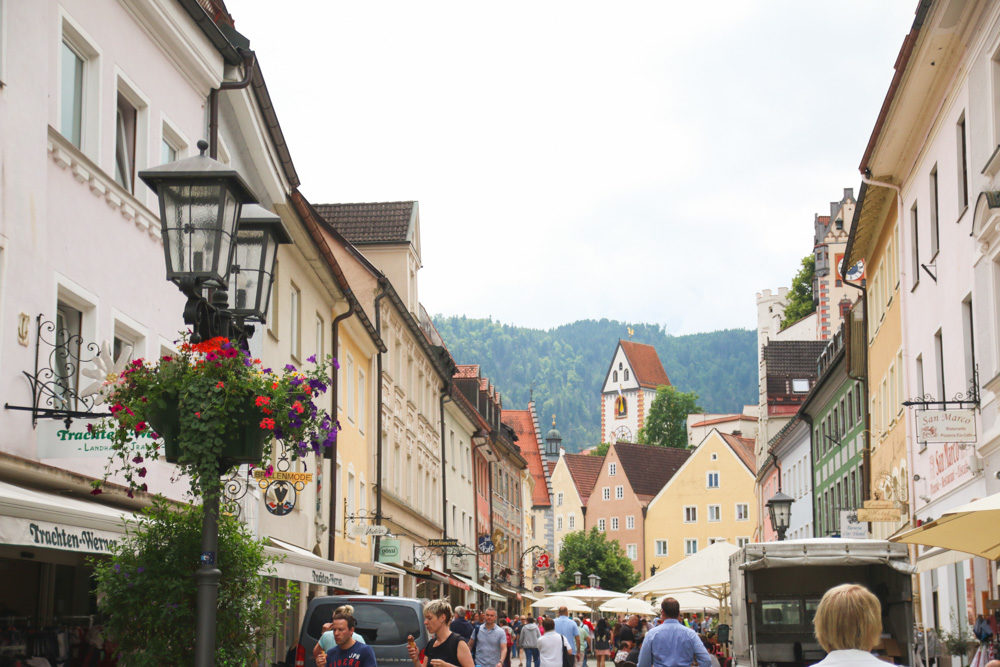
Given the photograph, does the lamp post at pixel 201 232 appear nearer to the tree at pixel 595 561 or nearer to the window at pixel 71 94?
the window at pixel 71 94

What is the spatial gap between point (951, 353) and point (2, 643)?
48.9 feet

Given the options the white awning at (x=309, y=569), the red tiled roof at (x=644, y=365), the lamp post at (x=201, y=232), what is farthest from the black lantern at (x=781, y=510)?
the red tiled roof at (x=644, y=365)

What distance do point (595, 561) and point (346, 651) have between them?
77.8 meters

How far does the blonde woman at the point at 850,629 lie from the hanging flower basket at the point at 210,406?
150 inches

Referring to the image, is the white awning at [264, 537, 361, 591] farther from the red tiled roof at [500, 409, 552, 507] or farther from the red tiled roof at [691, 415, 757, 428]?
the red tiled roof at [691, 415, 757, 428]

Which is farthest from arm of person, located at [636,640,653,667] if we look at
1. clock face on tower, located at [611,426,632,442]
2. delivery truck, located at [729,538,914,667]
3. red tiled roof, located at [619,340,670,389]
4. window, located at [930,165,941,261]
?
red tiled roof, located at [619,340,670,389]

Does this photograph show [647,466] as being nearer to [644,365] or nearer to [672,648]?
[644,365]

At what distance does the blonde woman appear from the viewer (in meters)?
5.11

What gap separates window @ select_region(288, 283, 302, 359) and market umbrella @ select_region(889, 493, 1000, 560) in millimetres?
15002

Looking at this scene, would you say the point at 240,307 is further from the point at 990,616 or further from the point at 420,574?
the point at 420,574

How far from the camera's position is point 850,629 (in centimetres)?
514

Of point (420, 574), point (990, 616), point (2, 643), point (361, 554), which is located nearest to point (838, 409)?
point (420, 574)

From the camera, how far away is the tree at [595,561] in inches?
3428

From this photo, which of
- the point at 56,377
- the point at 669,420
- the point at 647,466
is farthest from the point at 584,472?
the point at 56,377
